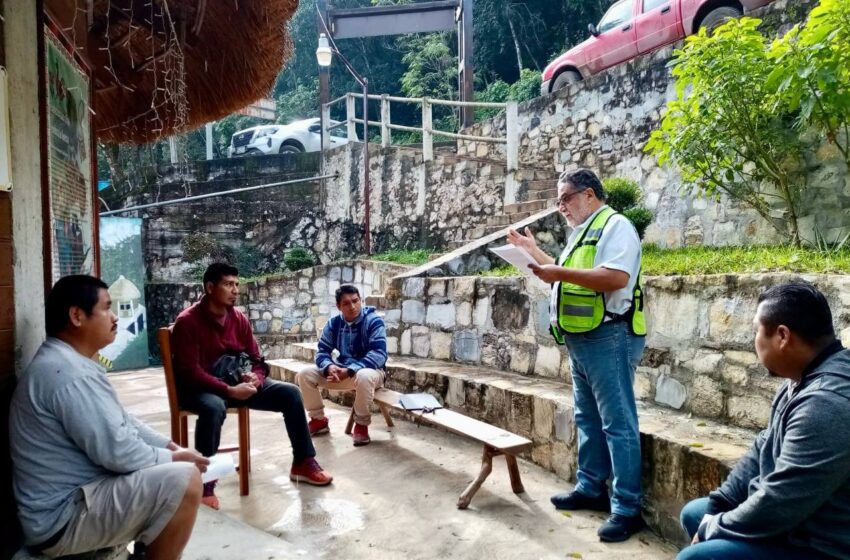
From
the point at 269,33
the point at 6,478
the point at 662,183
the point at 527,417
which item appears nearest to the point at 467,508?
the point at 527,417

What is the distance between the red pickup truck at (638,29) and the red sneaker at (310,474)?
19.1 ft

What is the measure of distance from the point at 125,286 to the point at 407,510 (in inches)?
287

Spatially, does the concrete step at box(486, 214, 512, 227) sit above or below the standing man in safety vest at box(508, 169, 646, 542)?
above

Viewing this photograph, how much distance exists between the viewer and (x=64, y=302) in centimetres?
181

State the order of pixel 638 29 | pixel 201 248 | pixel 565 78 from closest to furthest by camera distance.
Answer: pixel 638 29
pixel 565 78
pixel 201 248

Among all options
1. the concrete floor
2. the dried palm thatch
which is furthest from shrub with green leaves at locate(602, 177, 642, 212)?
the dried palm thatch

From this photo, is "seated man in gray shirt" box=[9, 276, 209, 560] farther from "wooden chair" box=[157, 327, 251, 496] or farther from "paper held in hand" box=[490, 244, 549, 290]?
"paper held in hand" box=[490, 244, 549, 290]

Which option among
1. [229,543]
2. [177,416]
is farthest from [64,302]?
[177,416]

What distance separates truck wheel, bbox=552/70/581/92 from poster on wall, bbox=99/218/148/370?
6617mm

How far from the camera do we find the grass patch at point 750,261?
300 cm

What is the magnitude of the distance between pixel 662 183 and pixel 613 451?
3.90 meters

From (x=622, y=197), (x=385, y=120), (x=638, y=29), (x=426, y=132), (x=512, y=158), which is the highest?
(x=638, y=29)

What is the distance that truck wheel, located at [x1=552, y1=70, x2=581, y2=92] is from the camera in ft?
27.8

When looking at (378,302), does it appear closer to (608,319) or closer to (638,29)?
(608,319)
